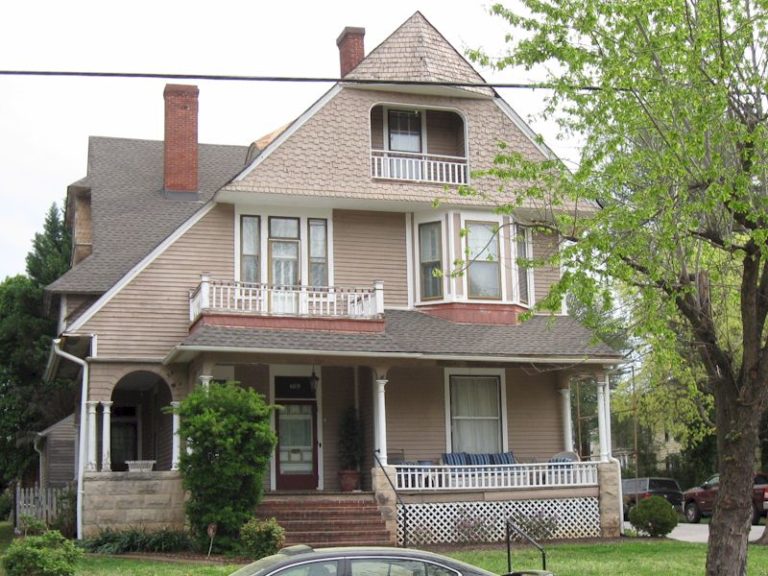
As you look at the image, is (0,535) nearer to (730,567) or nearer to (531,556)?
(531,556)

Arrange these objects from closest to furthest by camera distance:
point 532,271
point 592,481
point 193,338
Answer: point 193,338 → point 592,481 → point 532,271

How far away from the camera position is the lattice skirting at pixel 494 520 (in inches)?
886

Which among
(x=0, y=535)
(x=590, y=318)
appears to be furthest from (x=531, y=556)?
(x=0, y=535)

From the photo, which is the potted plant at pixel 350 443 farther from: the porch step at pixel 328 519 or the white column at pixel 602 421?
the white column at pixel 602 421

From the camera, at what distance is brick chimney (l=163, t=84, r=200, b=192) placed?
1111 inches

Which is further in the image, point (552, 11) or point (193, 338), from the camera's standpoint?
point (193, 338)

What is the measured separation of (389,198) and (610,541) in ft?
28.3

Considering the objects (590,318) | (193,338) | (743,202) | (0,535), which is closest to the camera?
(743,202)

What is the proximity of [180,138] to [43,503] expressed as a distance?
9593mm

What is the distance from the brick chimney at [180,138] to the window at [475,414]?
8.75 m

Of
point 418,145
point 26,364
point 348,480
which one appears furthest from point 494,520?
point 26,364

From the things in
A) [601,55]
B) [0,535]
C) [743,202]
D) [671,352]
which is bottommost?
[0,535]

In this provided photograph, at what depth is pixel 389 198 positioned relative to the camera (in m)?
25.0

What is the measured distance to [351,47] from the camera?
2852 cm
